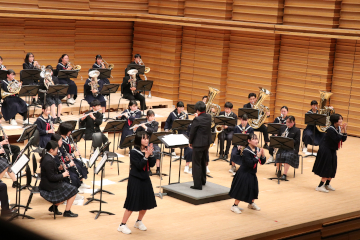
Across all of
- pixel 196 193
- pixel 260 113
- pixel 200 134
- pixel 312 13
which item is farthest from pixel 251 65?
pixel 196 193

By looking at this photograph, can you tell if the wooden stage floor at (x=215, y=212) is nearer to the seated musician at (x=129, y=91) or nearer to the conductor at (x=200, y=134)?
the conductor at (x=200, y=134)

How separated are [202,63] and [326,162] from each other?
7484 millimetres

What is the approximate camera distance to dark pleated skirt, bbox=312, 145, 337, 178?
311 inches

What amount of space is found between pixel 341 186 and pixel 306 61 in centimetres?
540

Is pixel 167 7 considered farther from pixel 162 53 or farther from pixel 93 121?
pixel 93 121

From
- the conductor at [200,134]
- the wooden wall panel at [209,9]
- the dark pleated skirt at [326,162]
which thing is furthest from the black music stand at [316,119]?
the wooden wall panel at [209,9]

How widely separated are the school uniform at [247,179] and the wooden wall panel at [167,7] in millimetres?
9062

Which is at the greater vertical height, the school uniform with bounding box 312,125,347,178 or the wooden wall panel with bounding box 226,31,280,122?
the wooden wall panel with bounding box 226,31,280,122

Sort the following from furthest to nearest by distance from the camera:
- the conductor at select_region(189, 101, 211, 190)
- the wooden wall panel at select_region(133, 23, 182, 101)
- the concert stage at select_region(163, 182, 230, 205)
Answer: the wooden wall panel at select_region(133, 23, 182, 101) → the concert stage at select_region(163, 182, 230, 205) → the conductor at select_region(189, 101, 211, 190)

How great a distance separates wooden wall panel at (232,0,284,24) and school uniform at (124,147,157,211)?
8.80 metres

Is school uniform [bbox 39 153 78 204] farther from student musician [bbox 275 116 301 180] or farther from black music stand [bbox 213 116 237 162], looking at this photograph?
student musician [bbox 275 116 301 180]

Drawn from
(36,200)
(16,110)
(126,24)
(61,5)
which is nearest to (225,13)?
(126,24)

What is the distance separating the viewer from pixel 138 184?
5586mm

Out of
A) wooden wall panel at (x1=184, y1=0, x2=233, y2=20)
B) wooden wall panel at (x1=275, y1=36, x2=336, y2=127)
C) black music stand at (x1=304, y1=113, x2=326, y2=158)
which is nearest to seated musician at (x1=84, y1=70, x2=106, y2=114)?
wooden wall panel at (x1=184, y1=0, x2=233, y2=20)
